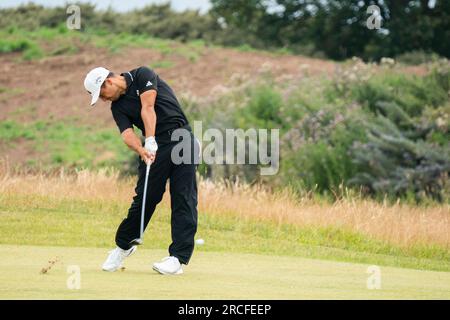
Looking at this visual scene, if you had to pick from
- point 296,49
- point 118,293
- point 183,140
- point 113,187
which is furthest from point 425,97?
point 296,49

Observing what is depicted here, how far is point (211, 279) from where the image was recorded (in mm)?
8883

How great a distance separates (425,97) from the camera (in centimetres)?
2622

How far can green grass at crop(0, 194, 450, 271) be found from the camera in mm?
12938

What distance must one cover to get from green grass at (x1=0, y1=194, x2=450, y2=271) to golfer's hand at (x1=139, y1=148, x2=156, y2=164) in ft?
12.3

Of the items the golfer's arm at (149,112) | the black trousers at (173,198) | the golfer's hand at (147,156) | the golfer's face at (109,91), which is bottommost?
the black trousers at (173,198)

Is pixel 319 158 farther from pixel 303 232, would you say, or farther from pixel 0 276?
pixel 0 276

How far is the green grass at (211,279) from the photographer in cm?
782

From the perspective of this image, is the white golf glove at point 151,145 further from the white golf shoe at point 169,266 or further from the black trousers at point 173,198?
the white golf shoe at point 169,266

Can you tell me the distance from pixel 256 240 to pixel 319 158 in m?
10.7

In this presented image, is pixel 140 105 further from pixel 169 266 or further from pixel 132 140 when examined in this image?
pixel 169 266

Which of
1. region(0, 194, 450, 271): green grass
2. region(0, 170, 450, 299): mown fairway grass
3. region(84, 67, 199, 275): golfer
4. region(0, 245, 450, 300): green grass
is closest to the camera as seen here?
region(0, 245, 450, 300): green grass
